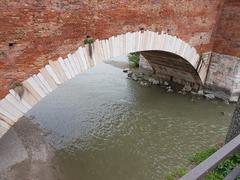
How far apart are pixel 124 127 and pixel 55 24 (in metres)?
4.32

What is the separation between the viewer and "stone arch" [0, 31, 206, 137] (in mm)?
5266

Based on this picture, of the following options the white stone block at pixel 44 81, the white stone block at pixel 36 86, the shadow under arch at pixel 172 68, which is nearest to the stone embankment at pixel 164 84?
the shadow under arch at pixel 172 68

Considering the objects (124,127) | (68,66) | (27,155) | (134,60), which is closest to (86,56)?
(68,66)

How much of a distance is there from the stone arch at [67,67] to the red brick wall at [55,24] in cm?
14

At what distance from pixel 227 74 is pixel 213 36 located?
4.94ft

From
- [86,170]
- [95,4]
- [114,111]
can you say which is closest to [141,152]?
[86,170]

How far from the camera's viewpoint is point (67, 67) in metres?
6.08

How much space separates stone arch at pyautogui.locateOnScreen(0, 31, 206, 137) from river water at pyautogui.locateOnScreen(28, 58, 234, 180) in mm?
2177

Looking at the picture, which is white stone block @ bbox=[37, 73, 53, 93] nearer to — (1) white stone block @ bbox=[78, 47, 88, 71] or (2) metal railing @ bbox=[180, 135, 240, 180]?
(1) white stone block @ bbox=[78, 47, 88, 71]

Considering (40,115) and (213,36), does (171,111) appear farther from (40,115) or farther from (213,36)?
(40,115)

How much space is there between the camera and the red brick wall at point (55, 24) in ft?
16.6

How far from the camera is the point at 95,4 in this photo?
630cm

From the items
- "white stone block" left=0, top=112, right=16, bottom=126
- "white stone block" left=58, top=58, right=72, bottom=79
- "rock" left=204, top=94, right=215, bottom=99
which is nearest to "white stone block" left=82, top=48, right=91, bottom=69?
"white stone block" left=58, top=58, right=72, bottom=79

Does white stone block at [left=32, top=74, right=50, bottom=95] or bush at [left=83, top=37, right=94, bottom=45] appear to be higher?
bush at [left=83, top=37, right=94, bottom=45]
